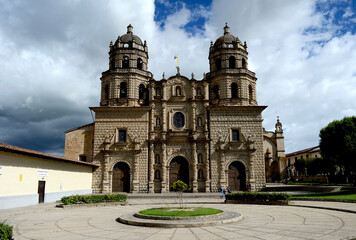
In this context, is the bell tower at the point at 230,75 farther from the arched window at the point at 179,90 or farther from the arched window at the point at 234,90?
the arched window at the point at 179,90

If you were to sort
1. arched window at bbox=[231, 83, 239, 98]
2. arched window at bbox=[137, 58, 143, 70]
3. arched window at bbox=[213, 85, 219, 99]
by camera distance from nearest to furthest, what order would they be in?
arched window at bbox=[231, 83, 239, 98], arched window at bbox=[213, 85, 219, 99], arched window at bbox=[137, 58, 143, 70]

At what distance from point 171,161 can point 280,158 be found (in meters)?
22.2

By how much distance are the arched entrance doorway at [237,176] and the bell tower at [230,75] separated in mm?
7000

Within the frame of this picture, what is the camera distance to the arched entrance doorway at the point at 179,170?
30.2m

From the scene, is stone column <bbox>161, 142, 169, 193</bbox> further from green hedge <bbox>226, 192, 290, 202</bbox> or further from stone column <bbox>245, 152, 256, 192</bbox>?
green hedge <bbox>226, 192, 290, 202</bbox>

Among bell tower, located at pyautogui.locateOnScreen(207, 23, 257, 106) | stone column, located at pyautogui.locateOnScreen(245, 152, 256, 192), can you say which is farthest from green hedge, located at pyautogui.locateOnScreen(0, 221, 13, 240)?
bell tower, located at pyautogui.locateOnScreen(207, 23, 257, 106)

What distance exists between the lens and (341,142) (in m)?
28.1

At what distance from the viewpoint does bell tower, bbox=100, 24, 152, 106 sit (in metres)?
31.7

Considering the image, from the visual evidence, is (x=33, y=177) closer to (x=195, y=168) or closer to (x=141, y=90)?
(x=195, y=168)

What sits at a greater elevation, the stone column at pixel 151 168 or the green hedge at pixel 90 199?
the stone column at pixel 151 168

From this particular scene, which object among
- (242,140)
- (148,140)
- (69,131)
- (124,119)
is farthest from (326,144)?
(69,131)

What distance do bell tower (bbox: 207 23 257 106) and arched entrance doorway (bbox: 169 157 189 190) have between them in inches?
308

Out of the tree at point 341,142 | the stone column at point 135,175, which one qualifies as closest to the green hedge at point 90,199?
the stone column at point 135,175

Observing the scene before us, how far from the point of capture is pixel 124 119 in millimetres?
30812
